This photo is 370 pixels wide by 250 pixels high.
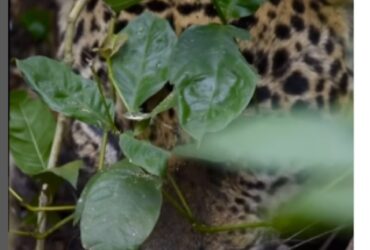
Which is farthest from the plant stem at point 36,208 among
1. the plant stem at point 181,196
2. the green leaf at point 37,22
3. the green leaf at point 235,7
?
the green leaf at point 235,7

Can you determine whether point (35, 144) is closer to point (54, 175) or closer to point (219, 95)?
point (54, 175)

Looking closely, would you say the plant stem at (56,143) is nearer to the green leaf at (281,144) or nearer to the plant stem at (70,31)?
the plant stem at (70,31)

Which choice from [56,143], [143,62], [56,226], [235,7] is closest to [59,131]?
[56,143]

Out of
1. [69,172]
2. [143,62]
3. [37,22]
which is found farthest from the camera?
[37,22]

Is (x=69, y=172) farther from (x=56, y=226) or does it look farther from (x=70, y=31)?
(x=70, y=31)

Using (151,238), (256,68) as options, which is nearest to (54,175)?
(151,238)

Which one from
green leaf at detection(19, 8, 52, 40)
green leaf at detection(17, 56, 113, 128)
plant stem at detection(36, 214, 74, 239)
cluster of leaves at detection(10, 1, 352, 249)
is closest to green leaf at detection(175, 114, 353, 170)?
cluster of leaves at detection(10, 1, 352, 249)

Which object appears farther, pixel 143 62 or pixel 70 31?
pixel 70 31
